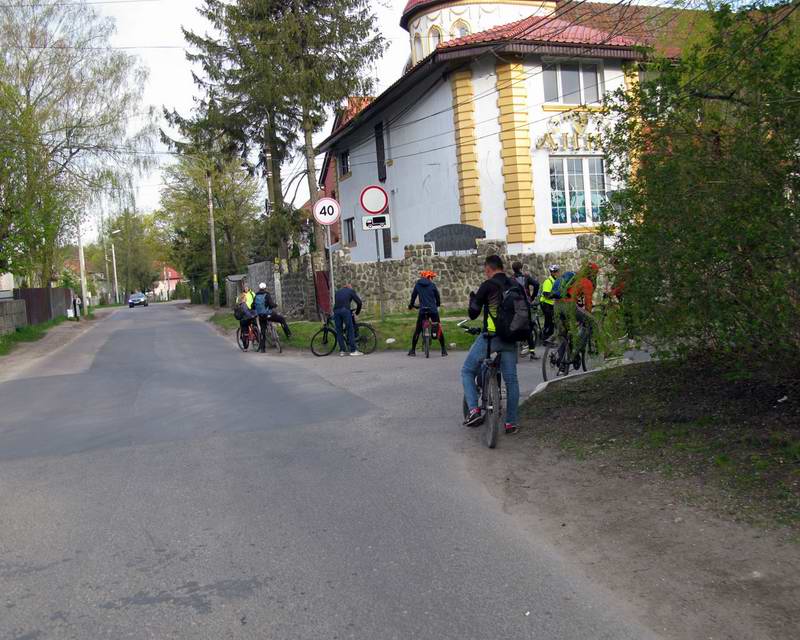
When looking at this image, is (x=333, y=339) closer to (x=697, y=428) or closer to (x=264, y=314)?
(x=264, y=314)

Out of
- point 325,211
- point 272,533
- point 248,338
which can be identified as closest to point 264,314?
point 248,338

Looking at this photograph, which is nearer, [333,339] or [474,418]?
[474,418]

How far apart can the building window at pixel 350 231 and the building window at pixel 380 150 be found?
485cm

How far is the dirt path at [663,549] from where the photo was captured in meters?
3.77

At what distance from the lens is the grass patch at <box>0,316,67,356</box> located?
23703mm

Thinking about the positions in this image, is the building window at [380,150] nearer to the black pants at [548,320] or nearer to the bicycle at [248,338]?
the bicycle at [248,338]

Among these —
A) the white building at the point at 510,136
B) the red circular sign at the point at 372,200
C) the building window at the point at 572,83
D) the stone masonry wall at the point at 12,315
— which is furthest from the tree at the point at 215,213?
the red circular sign at the point at 372,200

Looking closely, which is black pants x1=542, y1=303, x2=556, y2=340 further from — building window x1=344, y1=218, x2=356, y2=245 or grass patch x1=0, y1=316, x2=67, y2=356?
building window x1=344, y1=218, x2=356, y2=245

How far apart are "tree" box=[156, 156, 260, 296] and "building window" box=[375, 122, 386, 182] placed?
21405 mm

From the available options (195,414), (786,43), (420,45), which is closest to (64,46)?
(420,45)

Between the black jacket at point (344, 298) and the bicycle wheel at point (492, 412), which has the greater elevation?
the black jacket at point (344, 298)

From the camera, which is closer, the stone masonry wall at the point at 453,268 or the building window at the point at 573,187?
the stone masonry wall at the point at 453,268

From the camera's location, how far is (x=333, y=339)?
17344mm

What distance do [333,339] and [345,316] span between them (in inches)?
45.0
